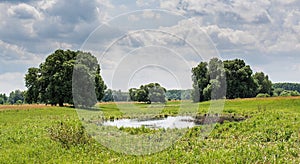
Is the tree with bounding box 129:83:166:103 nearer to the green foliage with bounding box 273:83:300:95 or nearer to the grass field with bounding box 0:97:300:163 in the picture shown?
the grass field with bounding box 0:97:300:163

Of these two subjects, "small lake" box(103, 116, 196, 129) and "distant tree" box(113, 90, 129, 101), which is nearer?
"distant tree" box(113, 90, 129, 101)

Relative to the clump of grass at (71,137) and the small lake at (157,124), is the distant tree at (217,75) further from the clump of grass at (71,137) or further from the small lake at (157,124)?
the clump of grass at (71,137)

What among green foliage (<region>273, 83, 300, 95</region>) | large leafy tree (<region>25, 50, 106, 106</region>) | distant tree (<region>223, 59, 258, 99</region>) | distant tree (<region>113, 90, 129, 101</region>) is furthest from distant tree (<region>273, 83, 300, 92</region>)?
distant tree (<region>113, 90, 129, 101</region>)

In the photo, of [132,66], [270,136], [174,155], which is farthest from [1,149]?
[270,136]

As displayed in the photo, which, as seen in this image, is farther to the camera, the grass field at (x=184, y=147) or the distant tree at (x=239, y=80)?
the distant tree at (x=239, y=80)

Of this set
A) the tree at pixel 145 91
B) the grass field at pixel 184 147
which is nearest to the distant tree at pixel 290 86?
the tree at pixel 145 91

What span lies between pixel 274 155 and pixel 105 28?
809 centimetres

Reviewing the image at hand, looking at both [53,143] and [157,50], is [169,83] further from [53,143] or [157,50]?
[53,143]

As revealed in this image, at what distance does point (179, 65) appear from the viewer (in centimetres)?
1535

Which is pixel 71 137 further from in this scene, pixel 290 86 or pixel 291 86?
pixel 290 86

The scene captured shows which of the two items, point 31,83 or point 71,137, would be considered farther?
point 31,83

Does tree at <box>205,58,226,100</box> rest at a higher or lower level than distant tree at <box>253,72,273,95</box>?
lower

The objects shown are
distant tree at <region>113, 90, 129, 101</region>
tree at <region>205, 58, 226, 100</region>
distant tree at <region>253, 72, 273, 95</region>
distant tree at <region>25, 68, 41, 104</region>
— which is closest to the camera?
distant tree at <region>113, 90, 129, 101</region>

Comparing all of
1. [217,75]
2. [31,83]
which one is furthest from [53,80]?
[217,75]
